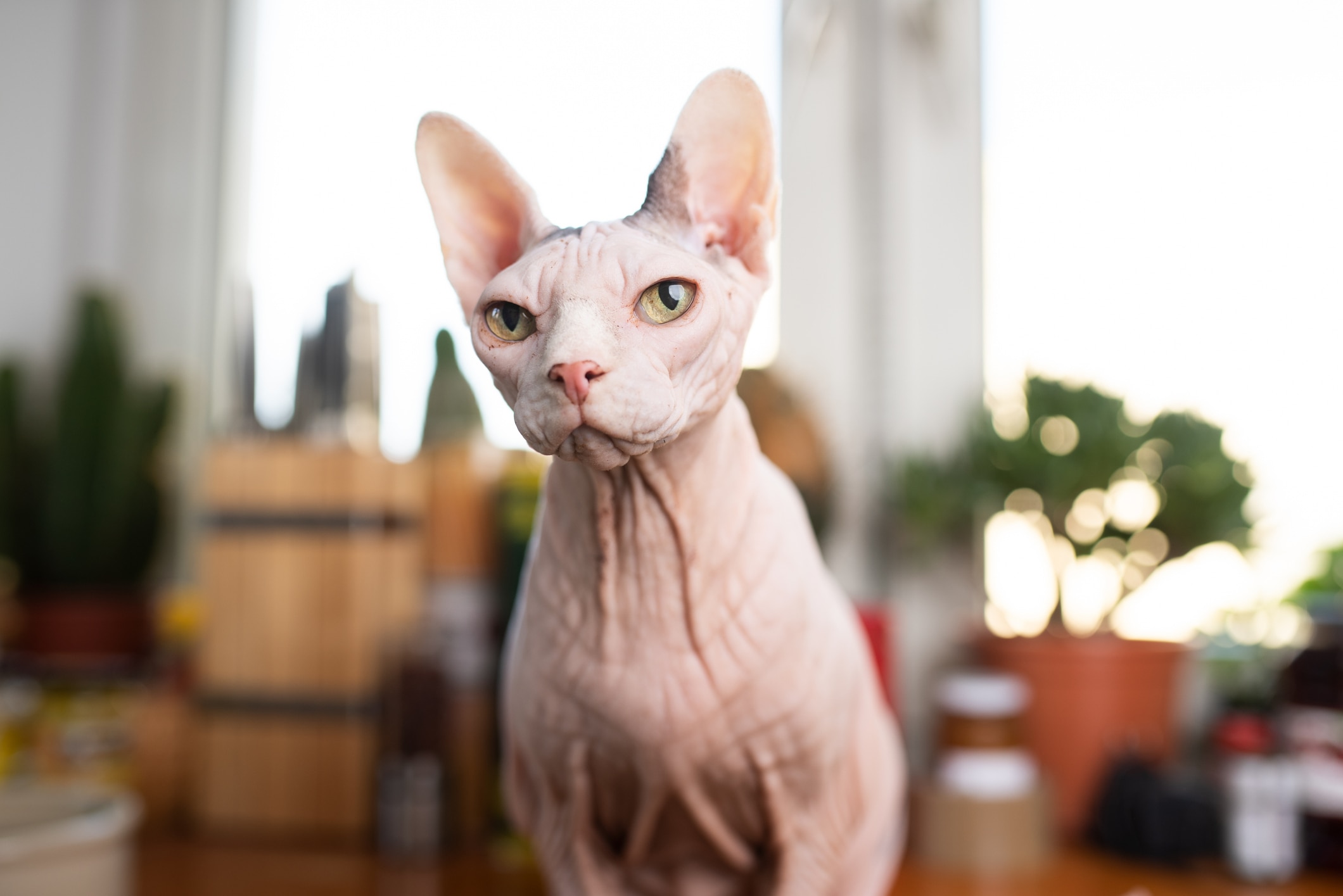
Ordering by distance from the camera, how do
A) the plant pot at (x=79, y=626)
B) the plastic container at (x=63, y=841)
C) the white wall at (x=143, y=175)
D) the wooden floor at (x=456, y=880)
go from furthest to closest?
1. the white wall at (x=143, y=175)
2. the plant pot at (x=79, y=626)
3. the wooden floor at (x=456, y=880)
4. the plastic container at (x=63, y=841)

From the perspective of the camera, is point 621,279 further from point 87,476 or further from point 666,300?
point 87,476

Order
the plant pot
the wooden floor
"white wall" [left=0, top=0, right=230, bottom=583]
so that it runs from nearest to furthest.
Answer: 1. the wooden floor
2. the plant pot
3. "white wall" [left=0, top=0, right=230, bottom=583]

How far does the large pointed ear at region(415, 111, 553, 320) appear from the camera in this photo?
0.49m

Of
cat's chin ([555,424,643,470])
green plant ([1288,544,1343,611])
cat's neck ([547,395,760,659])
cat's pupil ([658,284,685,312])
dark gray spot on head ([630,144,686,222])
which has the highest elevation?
dark gray spot on head ([630,144,686,222])

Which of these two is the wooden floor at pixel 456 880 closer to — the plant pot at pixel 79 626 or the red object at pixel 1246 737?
the red object at pixel 1246 737

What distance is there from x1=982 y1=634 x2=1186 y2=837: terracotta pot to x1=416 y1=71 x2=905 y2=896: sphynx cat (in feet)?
1.99

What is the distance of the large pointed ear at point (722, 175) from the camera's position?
469 mm

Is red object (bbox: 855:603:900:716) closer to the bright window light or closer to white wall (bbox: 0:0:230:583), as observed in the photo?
the bright window light

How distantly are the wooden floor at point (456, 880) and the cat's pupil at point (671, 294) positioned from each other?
0.75 m

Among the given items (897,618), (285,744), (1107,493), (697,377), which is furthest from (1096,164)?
(285,744)

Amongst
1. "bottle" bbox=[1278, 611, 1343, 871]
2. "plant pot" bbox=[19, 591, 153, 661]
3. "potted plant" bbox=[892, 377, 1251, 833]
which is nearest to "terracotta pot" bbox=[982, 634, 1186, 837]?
"potted plant" bbox=[892, 377, 1251, 833]

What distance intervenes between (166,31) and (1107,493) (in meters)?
1.63

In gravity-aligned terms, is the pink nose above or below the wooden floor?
above

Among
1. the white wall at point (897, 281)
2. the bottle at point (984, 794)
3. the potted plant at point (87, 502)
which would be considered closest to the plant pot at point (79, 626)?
the potted plant at point (87, 502)
